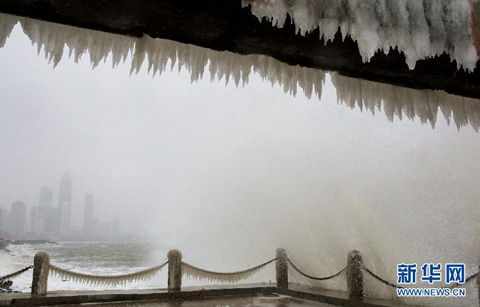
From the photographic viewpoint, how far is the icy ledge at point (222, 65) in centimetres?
279

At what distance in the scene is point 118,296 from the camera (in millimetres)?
11320

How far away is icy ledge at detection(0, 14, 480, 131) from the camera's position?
2.79 meters

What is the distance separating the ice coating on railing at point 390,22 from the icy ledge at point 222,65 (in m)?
0.74

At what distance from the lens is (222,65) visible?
335cm

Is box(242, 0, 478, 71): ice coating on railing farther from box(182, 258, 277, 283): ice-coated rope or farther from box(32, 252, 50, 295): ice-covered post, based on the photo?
box(182, 258, 277, 283): ice-coated rope

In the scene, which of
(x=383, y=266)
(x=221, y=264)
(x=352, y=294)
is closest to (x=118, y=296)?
(x=352, y=294)

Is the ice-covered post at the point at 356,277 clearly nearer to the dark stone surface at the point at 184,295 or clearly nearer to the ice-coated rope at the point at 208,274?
the dark stone surface at the point at 184,295

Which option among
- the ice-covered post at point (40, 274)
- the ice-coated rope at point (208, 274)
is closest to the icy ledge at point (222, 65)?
the ice-covered post at point (40, 274)

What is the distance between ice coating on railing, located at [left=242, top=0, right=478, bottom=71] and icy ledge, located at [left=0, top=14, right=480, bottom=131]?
74cm

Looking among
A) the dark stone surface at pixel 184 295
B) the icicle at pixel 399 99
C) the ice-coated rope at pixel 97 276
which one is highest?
the icicle at pixel 399 99

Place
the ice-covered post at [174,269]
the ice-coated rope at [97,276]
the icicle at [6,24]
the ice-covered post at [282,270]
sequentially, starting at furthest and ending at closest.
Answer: the ice-covered post at [282,270] → the ice-covered post at [174,269] → the ice-coated rope at [97,276] → the icicle at [6,24]

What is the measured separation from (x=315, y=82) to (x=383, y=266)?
12822mm

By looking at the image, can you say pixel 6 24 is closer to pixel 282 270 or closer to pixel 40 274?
pixel 40 274

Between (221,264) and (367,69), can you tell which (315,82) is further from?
(221,264)
